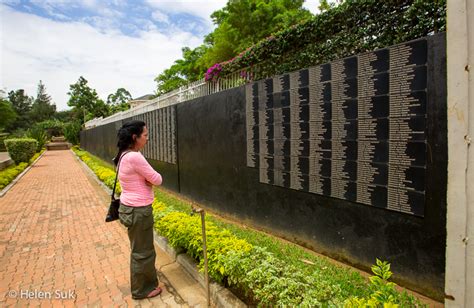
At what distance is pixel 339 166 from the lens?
329 cm

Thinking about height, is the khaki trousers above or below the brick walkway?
above

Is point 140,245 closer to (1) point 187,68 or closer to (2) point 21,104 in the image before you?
(1) point 187,68

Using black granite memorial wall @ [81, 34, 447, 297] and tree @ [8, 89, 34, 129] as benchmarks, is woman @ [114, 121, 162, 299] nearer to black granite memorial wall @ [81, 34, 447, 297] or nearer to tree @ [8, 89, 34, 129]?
black granite memorial wall @ [81, 34, 447, 297]

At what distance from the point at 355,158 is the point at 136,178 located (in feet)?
8.39

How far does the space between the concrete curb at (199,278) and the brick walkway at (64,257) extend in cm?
33

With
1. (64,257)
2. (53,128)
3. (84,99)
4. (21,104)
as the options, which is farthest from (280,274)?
(21,104)

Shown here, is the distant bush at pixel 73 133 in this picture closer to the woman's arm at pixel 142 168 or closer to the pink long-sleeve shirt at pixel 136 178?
the pink long-sleeve shirt at pixel 136 178

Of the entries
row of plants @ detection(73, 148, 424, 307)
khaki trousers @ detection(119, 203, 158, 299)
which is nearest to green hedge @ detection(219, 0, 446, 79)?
row of plants @ detection(73, 148, 424, 307)

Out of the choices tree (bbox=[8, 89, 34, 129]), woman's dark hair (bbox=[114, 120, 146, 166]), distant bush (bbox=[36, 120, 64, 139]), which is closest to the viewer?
woman's dark hair (bbox=[114, 120, 146, 166])

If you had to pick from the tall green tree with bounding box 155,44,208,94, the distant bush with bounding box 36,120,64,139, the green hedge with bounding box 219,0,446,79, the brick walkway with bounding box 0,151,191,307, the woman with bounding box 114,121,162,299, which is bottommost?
the brick walkway with bounding box 0,151,191,307

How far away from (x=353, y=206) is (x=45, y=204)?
322 inches

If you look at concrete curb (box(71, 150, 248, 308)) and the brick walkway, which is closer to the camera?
concrete curb (box(71, 150, 248, 308))

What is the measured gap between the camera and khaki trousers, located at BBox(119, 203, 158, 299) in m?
2.71

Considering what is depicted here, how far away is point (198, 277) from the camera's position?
10.4 feet
